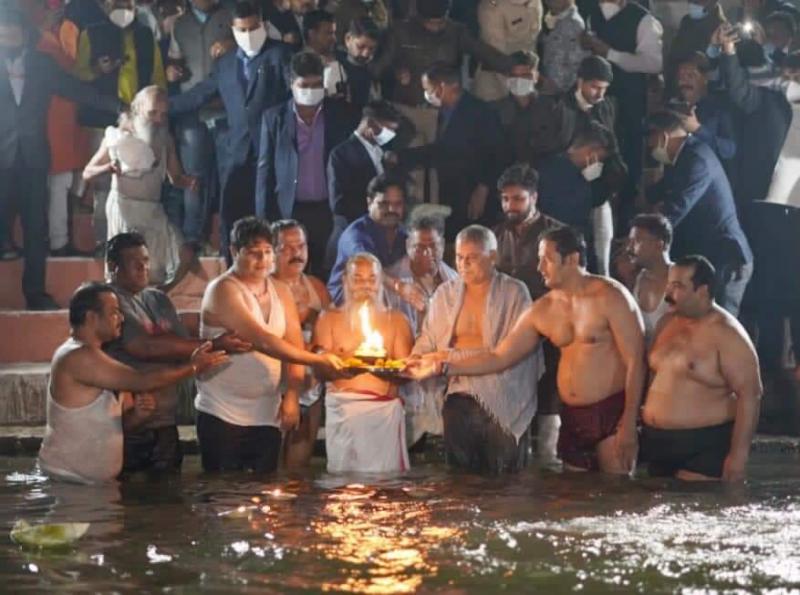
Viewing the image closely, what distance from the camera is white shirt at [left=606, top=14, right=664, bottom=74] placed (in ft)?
47.1

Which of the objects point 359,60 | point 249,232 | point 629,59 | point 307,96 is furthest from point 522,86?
point 249,232

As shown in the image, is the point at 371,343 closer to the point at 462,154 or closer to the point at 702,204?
the point at 462,154

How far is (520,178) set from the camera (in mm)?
12422

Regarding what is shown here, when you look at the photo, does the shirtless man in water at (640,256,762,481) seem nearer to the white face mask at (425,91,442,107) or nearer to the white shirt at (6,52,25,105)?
the white face mask at (425,91,442,107)

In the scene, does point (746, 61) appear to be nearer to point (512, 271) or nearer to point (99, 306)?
point (512, 271)

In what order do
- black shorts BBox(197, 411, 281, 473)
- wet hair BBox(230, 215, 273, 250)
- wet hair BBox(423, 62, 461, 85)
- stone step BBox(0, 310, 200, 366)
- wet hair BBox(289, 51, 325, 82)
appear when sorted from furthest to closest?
stone step BBox(0, 310, 200, 366), wet hair BBox(423, 62, 461, 85), wet hair BBox(289, 51, 325, 82), black shorts BBox(197, 411, 281, 473), wet hair BBox(230, 215, 273, 250)

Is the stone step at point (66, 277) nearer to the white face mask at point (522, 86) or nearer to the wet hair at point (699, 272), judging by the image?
the white face mask at point (522, 86)

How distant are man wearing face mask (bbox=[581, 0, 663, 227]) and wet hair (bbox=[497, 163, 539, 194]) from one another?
2001 mm

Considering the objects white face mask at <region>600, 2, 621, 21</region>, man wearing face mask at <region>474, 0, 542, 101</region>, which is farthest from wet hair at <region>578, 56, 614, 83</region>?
white face mask at <region>600, 2, 621, 21</region>

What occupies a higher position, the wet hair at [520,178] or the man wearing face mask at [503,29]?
the man wearing face mask at [503,29]

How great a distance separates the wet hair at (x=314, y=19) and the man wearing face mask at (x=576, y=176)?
2171 millimetres

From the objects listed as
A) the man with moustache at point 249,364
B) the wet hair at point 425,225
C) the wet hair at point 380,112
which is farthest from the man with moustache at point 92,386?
the wet hair at point 380,112

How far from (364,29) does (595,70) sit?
1.98 metres

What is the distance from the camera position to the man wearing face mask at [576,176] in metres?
13.6
